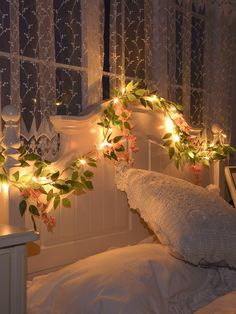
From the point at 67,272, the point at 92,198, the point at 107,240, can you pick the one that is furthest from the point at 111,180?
the point at 67,272

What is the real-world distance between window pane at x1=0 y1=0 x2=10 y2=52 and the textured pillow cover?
0.78 m

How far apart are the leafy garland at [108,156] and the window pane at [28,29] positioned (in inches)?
16.1

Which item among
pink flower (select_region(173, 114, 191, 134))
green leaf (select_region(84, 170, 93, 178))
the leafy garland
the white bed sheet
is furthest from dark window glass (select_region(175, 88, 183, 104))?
the white bed sheet

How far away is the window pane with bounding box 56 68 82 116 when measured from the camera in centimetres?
183

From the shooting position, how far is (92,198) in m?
1.78

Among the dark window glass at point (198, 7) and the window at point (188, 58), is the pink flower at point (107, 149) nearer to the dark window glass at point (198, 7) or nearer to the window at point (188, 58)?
the window at point (188, 58)

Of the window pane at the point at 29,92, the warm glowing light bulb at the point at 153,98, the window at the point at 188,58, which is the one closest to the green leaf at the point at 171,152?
the warm glowing light bulb at the point at 153,98

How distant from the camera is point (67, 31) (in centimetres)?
185

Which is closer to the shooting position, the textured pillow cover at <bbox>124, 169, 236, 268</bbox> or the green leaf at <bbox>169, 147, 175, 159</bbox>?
the textured pillow cover at <bbox>124, 169, 236, 268</bbox>

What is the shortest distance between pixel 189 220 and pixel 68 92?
2.67 ft

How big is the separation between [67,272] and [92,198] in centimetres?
43

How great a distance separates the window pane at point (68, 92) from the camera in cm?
183

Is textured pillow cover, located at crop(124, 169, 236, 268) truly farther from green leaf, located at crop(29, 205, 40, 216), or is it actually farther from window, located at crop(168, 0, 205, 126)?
window, located at crop(168, 0, 205, 126)

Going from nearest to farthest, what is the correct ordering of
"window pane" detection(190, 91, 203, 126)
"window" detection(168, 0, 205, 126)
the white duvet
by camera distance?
the white duvet → "window" detection(168, 0, 205, 126) → "window pane" detection(190, 91, 203, 126)
